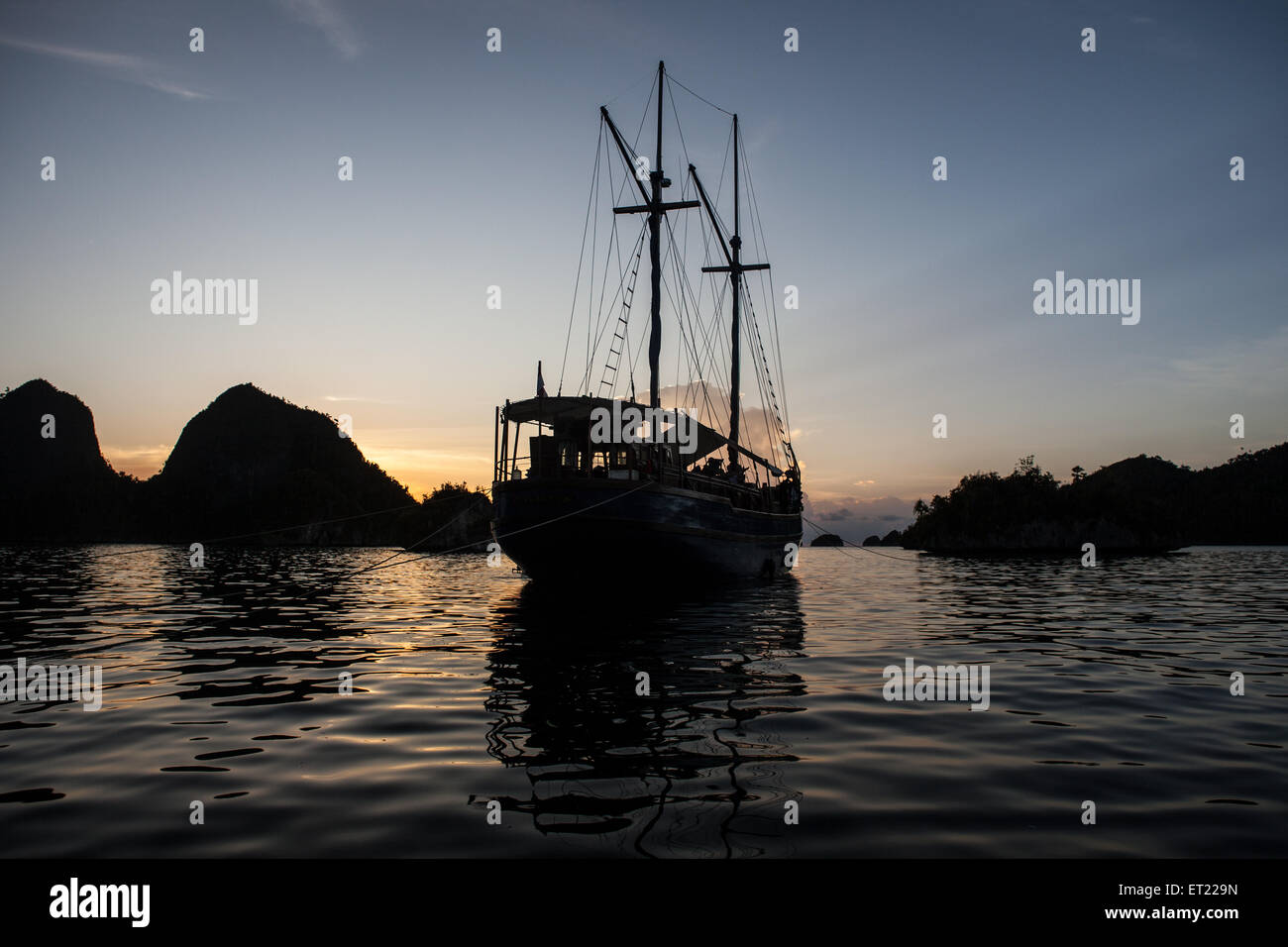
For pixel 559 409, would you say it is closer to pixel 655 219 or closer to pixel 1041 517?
pixel 655 219

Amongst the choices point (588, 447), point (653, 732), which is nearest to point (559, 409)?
point (588, 447)

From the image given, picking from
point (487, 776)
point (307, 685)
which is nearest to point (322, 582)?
point (307, 685)

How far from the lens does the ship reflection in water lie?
4.75 meters

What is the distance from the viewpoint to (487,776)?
5785 millimetres

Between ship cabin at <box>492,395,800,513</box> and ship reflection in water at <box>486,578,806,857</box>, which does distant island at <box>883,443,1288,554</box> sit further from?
ship reflection in water at <box>486,578,806,857</box>

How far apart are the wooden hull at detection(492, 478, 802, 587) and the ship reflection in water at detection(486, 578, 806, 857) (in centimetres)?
729

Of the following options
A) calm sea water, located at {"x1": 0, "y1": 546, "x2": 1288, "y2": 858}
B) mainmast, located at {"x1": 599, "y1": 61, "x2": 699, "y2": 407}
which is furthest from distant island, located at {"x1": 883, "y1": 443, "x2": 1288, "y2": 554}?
calm sea water, located at {"x1": 0, "y1": 546, "x2": 1288, "y2": 858}

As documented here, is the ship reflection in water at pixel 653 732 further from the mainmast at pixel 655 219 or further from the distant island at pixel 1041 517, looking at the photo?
the distant island at pixel 1041 517

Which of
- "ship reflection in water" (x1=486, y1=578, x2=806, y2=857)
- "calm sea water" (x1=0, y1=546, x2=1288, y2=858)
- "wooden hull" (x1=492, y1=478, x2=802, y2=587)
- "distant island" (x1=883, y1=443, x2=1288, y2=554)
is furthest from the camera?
"distant island" (x1=883, y1=443, x2=1288, y2=554)

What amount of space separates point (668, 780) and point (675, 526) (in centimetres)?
1879

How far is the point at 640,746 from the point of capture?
262 inches

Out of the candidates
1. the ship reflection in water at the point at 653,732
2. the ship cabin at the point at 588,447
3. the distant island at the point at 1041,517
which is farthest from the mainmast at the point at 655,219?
the distant island at the point at 1041,517

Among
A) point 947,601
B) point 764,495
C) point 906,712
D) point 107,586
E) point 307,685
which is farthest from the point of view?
point 764,495
